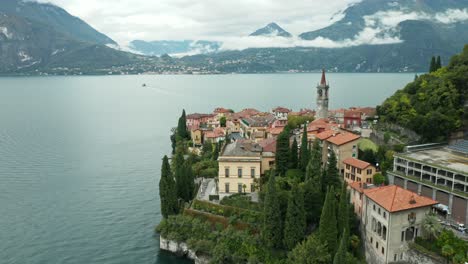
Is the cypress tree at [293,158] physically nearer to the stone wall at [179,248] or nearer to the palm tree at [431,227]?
the stone wall at [179,248]

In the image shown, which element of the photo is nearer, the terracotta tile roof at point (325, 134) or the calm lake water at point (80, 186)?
the calm lake water at point (80, 186)

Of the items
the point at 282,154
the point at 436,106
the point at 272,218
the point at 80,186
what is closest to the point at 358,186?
the point at 272,218

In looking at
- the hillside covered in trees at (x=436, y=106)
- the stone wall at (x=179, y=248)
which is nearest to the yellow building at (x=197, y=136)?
the hillside covered in trees at (x=436, y=106)

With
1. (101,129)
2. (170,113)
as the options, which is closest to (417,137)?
(101,129)

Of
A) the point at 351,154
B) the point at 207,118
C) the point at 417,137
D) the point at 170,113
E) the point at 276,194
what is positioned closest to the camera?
the point at 276,194

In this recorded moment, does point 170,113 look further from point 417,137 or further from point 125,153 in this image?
point 417,137

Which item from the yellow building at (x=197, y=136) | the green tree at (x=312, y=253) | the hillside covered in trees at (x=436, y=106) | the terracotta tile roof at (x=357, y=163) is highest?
the hillside covered in trees at (x=436, y=106)
